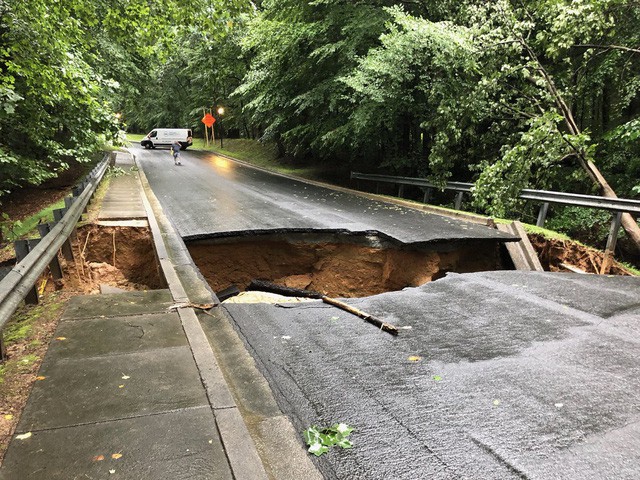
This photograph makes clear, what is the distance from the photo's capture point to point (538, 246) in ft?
A: 27.7

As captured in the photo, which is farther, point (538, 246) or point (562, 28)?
point (562, 28)

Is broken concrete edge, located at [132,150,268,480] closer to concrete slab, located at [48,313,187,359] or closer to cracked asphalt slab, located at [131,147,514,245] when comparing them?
concrete slab, located at [48,313,187,359]

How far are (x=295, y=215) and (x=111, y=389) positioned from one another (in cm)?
746

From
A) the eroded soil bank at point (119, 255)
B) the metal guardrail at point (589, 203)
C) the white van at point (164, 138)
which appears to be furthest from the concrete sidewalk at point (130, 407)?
the white van at point (164, 138)

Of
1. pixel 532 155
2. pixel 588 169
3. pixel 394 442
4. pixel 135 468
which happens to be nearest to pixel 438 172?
pixel 532 155

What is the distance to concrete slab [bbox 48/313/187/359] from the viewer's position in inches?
139

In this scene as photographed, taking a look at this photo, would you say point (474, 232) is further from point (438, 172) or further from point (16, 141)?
point (16, 141)

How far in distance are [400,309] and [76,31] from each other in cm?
881

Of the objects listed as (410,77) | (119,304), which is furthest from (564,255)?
(119,304)

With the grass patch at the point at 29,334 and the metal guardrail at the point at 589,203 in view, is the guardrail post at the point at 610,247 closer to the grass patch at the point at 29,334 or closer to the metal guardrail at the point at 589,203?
the metal guardrail at the point at 589,203

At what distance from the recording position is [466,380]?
10.7 ft

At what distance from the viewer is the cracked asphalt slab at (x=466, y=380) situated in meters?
2.44

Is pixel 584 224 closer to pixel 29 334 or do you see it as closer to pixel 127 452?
pixel 127 452

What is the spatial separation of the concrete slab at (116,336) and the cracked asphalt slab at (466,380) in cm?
72
